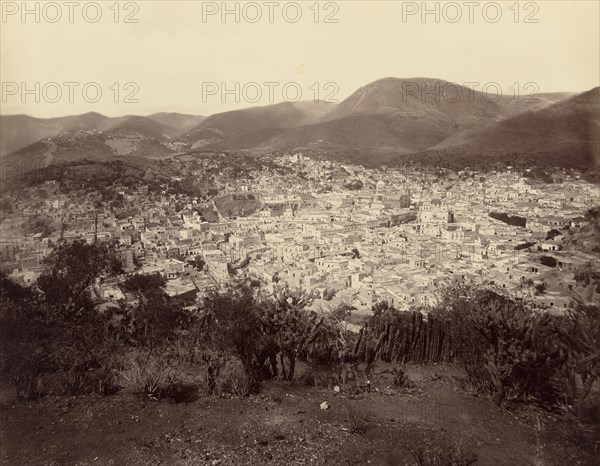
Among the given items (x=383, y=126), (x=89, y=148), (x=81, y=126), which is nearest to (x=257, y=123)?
(x=383, y=126)

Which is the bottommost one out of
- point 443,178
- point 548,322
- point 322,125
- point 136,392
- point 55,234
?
point 136,392

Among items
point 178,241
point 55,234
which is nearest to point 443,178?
point 178,241

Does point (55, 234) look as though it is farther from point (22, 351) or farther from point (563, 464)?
point (563, 464)

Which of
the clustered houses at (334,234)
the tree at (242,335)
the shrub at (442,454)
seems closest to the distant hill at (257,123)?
the clustered houses at (334,234)

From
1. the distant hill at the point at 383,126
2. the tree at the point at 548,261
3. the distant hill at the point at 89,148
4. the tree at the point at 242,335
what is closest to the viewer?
the tree at the point at 242,335

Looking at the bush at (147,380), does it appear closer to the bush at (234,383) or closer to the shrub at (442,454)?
the bush at (234,383)

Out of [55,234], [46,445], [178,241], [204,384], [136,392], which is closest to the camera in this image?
[46,445]

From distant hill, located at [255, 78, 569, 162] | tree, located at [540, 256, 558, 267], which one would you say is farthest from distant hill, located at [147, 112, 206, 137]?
tree, located at [540, 256, 558, 267]
